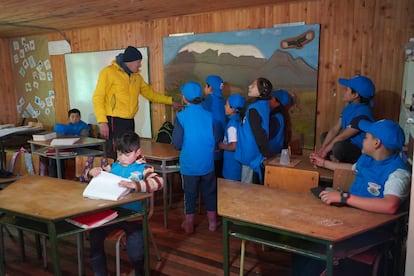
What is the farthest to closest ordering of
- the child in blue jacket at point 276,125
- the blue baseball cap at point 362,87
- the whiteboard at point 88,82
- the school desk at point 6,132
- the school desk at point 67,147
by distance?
the whiteboard at point 88,82, the school desk at point 6,132, the school desk at point 67,147, the child in blue jacket at point 276,125, the blue baseball cap at point 362,87

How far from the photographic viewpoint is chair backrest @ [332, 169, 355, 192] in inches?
93.4

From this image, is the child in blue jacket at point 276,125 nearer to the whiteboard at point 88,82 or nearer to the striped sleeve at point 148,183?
the striped sleeve at point 148,183

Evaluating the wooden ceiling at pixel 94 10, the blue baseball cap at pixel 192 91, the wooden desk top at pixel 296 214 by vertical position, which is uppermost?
the wooden ceiling at pixel 94 10

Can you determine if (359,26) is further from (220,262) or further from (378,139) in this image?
(220,262)

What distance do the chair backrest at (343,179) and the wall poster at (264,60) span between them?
147 cm

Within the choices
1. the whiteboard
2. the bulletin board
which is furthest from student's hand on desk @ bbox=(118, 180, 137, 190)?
the bulletin board

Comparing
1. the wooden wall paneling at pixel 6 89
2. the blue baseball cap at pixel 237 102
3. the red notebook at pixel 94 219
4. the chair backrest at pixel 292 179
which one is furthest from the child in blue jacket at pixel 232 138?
the wooden wall paneling at pixel 6 89

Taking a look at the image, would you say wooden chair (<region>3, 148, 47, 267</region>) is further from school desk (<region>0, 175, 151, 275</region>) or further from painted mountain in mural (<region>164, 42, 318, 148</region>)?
painted mountain in mural (<region>164, 42, 318, 148</region>)

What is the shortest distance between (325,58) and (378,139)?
6.21ft

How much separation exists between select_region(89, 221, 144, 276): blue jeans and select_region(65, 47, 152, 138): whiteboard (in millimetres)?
2834

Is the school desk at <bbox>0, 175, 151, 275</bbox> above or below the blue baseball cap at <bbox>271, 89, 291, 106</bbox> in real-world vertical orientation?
below

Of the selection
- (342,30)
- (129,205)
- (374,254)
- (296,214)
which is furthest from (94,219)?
(342,30)

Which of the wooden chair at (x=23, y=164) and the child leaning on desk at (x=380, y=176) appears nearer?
the child leaning on desk at (x=380, y=176)

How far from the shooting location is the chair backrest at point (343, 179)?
2.37m
